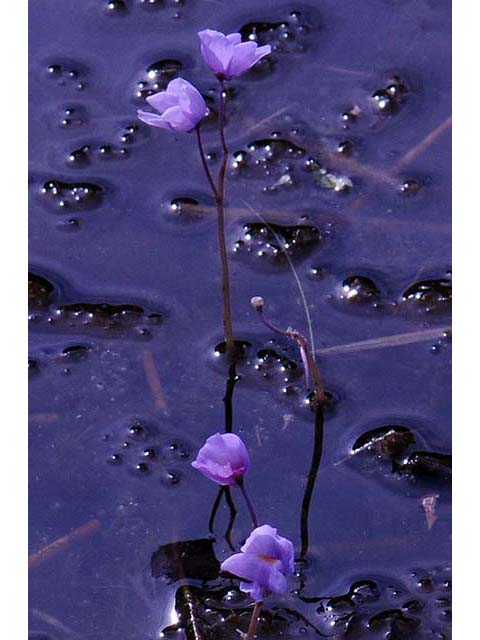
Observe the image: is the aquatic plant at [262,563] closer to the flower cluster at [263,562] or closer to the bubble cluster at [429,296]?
the flower cluster at [263,562]

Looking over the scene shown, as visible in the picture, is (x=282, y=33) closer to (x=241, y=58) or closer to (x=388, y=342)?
(x=241, y=58)

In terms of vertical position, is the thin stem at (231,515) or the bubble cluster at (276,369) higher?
the bubble cluster at (276,369)

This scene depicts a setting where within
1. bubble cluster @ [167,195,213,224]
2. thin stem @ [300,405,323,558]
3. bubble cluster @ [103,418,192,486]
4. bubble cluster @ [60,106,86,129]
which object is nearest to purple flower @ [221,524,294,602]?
thin stem @ [300,405,323,558]

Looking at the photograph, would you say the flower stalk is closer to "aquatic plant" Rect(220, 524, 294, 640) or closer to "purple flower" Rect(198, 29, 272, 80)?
"purple flower" Rect(198, 29, 272, 80)

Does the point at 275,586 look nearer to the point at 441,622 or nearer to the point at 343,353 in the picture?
the point at 441,622

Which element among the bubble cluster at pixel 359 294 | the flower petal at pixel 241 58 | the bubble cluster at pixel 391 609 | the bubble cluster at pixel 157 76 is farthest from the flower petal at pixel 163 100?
the bubble cluster at pixel 391 609
